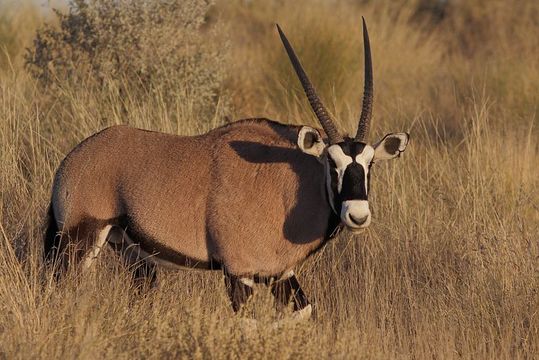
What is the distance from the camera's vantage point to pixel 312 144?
19.5 ft

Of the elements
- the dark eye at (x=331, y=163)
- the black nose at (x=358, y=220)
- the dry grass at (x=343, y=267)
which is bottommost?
the dry grass at (x=343, y=267)

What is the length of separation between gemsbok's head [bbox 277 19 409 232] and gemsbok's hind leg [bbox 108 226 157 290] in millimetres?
1210

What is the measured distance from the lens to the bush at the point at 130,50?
33.9ft

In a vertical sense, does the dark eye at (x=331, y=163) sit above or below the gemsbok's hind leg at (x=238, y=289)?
above

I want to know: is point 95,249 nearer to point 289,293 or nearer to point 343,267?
point 289,293

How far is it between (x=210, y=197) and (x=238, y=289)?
0.58m

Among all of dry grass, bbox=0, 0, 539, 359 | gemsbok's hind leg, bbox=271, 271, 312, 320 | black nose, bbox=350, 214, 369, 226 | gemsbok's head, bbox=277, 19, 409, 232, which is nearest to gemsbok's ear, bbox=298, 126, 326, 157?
gemsbok's head, bbox=277, 19, 409, 232

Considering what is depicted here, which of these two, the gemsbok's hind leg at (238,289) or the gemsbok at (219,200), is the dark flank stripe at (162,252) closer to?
the gemsbok at (219,200)

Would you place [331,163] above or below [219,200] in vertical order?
above

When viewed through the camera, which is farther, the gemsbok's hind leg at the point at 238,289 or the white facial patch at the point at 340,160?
the gemsbok's hind leg at the point at 238,289

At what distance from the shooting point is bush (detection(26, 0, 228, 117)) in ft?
33.9

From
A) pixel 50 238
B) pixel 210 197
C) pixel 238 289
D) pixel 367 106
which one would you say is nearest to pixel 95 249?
pixel 50 238

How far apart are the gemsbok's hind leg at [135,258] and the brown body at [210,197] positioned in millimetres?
102

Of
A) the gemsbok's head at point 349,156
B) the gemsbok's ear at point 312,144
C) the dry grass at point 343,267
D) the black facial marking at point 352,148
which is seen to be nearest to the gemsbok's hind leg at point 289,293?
the dry grass at point 343,267
